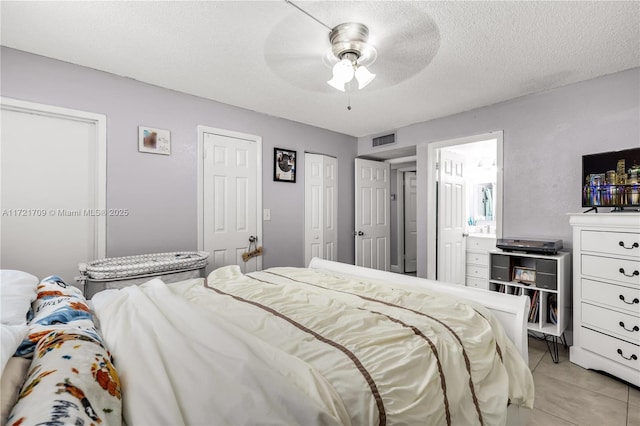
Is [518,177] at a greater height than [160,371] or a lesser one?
greater

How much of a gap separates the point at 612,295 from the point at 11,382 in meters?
3.17

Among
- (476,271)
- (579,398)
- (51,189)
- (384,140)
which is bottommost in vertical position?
(579,398)

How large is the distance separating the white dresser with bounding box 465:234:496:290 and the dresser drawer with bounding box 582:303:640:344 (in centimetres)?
109

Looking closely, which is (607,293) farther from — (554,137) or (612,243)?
(554,137)

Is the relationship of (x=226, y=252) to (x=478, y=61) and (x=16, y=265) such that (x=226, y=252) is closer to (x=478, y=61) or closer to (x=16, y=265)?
(x=16, y=265)

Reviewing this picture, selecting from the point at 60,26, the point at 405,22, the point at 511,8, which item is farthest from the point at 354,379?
the point at 60,26

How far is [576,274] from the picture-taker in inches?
91.2

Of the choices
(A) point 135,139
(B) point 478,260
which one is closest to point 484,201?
(B) point 478,260

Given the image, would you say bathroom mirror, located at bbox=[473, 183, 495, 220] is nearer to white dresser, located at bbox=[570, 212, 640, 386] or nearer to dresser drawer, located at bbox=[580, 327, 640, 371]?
white dresser, located at bbox=[570, 212, 640, 386]

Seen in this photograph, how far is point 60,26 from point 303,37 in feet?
5.03

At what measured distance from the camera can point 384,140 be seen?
4.21 m

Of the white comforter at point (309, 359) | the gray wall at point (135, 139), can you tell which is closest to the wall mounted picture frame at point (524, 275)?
the white comforter at point (309, 359)

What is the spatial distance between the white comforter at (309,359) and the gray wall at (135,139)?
1.16 m

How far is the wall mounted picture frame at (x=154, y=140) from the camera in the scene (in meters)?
2.65
